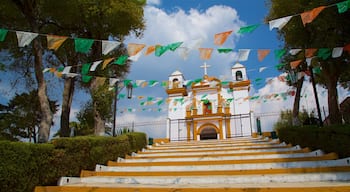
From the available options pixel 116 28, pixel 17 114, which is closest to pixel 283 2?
pixel 116 28

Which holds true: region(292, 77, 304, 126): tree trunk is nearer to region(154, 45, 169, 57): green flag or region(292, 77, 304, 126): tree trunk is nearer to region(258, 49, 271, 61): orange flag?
region(258, 49, 271, 61): orange flag

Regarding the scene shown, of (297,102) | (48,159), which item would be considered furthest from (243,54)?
(297,102)

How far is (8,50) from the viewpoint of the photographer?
10.8 m

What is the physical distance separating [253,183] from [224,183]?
0.56m

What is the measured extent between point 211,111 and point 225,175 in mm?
18192

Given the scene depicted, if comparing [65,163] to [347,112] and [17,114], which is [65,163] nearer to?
[17,114]

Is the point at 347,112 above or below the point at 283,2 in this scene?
below

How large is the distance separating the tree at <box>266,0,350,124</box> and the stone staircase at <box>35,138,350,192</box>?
440 centimetres

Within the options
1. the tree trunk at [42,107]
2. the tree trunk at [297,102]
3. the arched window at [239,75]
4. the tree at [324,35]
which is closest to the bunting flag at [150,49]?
the tree trunk at [42,107]

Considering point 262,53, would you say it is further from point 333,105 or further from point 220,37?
point 333,105

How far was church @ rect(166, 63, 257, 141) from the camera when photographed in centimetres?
2118

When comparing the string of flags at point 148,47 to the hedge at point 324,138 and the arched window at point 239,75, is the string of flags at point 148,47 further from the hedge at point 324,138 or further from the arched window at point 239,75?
the arched window at point 239,75

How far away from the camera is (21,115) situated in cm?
1825

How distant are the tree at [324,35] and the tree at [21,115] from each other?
17.4 meters
